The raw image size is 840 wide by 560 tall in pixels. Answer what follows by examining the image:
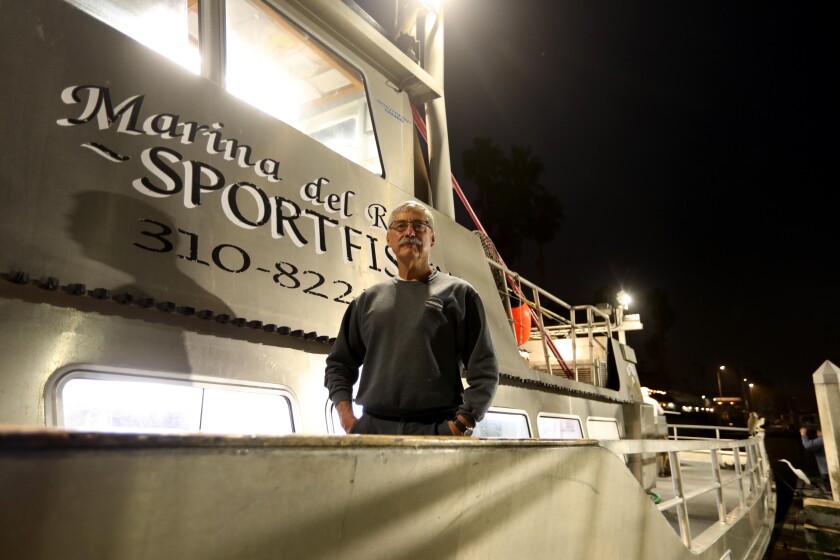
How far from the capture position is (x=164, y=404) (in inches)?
92.4

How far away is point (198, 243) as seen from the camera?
2.58 m

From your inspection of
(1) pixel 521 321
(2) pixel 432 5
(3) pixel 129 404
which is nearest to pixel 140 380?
(3) pixel 129 404

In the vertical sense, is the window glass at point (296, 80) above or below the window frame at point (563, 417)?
above

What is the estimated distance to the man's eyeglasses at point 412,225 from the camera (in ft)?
7.54

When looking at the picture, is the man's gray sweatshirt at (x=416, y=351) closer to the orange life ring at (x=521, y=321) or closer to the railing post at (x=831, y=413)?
the orange life ring at (x=521, y=321)

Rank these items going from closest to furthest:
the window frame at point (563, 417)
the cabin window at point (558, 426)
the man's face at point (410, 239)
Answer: the man's face at point (410, 239) < the window frame at point (563, 417) < the cabin window at point (558, 426)

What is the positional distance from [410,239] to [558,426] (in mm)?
4256

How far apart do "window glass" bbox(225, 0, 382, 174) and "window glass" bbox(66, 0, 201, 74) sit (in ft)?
0.93

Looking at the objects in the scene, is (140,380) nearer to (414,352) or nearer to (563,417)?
(414,352)

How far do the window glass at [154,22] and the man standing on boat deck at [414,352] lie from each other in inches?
66.5

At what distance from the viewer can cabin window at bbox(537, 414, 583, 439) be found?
531cm

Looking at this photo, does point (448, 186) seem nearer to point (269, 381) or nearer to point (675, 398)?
point (269, 381)

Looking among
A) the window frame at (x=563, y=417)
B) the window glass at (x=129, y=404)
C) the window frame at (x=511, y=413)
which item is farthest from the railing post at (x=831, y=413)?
the window glass at (x=129, y=404)

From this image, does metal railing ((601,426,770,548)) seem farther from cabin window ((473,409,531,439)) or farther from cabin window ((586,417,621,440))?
cabin window ((473,409,531,439))
